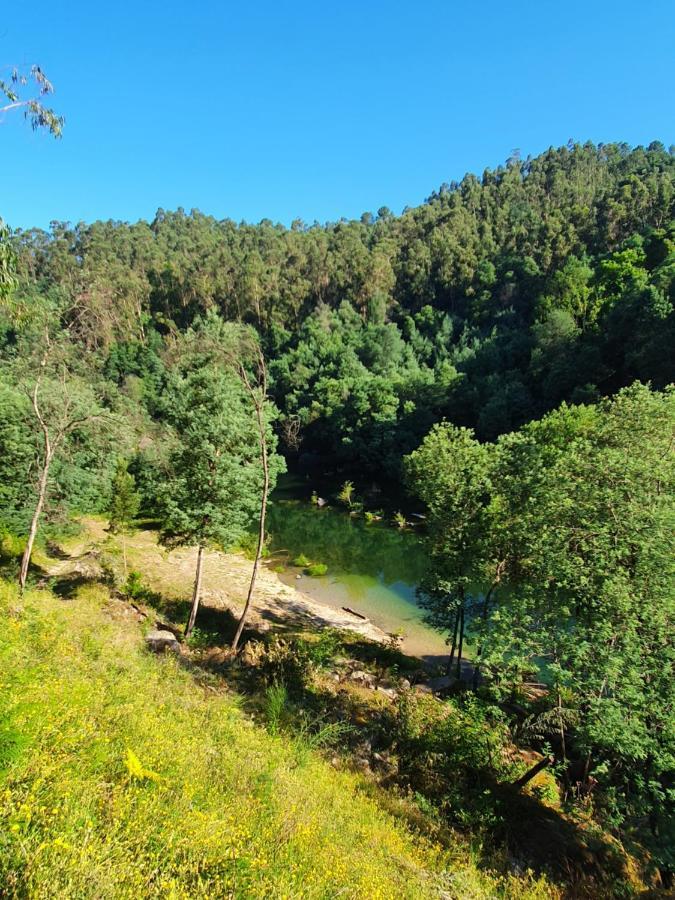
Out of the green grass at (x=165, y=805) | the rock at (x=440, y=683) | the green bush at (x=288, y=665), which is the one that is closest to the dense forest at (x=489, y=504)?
the rock at (x=440, y=683)

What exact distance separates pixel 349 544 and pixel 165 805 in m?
31.2

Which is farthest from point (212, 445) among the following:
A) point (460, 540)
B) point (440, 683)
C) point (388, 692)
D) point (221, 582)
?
point (221, 582)

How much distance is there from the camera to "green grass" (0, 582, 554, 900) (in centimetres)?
395

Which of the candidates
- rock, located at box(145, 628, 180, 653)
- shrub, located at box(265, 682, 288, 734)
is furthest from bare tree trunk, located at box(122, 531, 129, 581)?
shrub, located at box(265, 682, 288, 734)

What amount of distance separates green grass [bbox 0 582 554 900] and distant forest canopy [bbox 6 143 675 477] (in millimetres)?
10011

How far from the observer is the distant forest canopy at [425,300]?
4834 cm

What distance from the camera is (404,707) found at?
12281 mm

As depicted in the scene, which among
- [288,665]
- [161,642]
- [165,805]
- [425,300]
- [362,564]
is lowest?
[362,564]

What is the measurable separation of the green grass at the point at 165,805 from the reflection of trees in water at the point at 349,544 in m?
21.8

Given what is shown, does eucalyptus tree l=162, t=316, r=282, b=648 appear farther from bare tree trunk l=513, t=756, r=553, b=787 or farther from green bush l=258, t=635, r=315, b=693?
bare tree trunk l=513, t=756, r=553, b=787

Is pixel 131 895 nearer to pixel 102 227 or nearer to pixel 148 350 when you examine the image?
pixel 148 350

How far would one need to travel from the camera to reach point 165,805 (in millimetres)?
5086

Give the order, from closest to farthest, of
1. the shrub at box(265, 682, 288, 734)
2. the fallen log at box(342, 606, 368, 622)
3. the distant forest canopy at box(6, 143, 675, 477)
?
1. the shrub at box(265, 682, 288, 734)
2. the fallen log at box(342, 606, 368, 622)
3. the distant forest canopy at box(6, 143, 675, 477)

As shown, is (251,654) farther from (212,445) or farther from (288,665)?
(212,445)
